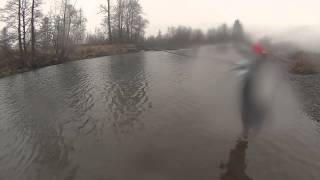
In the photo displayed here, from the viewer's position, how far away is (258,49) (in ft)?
39.6

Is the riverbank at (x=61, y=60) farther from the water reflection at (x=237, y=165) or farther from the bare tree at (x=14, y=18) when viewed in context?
the water reflection at (x=237, y=165)

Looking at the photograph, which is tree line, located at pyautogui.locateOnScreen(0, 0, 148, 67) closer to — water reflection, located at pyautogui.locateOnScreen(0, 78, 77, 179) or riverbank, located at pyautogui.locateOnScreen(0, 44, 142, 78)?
riverbank, located at pyautogui.locateOnScreen(0, 44, 142, 78)

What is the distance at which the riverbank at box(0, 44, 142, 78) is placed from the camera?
1542 inches

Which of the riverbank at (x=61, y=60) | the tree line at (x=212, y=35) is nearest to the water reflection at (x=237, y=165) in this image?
the tree line at (x=212, y=35)

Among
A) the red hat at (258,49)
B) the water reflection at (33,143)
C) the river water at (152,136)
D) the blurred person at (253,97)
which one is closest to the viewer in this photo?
the river water at (152,136)

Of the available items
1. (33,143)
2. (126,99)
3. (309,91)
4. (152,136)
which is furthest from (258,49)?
(309,91)

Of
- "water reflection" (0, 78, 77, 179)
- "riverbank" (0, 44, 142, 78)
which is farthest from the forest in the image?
"water reflection" (0, 78, 77, 179)

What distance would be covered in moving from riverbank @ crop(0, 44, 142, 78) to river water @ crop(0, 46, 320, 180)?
18435 mm

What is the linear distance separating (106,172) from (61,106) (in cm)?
988

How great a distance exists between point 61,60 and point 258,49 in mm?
40506

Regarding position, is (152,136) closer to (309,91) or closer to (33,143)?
(33,143)

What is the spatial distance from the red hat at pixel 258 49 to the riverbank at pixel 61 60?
32496mm

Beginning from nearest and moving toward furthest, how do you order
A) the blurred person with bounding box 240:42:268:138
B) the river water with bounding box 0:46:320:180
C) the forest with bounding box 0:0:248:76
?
the river water with bounding box 0:46:320:180, the blurred person with bounding box 240:42:268:138, the forest with bounding box 0:0:248:76

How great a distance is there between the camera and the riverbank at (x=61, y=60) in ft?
128
